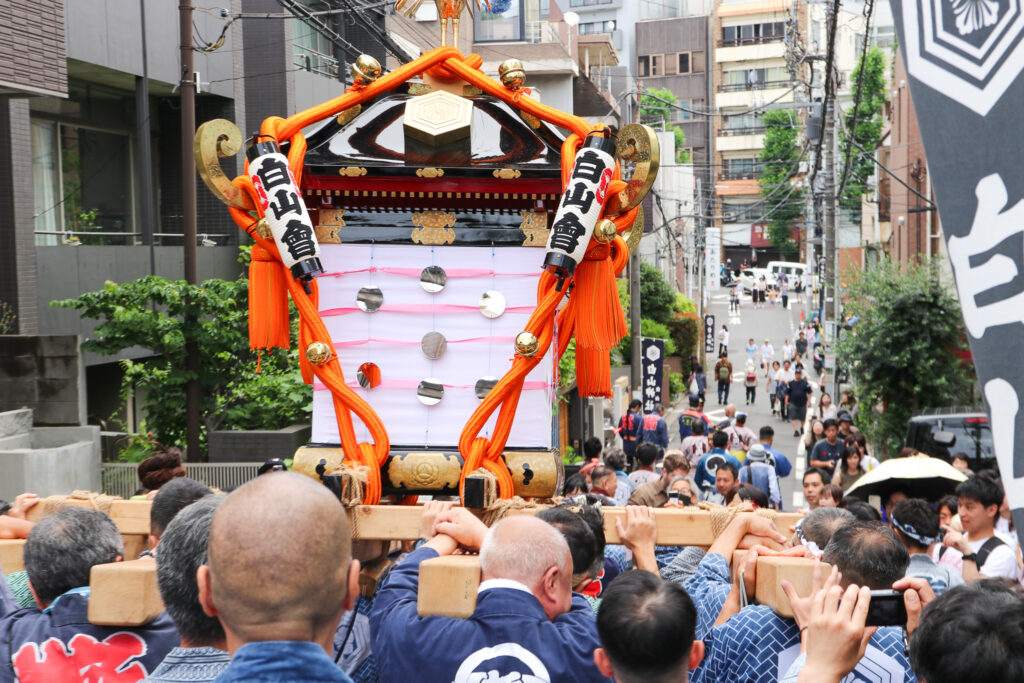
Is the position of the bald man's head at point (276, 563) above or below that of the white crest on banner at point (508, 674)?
above

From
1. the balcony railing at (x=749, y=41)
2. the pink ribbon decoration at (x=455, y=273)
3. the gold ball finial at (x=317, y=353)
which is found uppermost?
the balcony railing at (x=749, y=41)

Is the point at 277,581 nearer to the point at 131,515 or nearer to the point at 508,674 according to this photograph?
the point at 508,674

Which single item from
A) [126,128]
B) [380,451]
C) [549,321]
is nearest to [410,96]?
[549,321]

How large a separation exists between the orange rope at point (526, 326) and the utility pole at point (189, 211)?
273 inches

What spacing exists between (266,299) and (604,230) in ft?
5.21

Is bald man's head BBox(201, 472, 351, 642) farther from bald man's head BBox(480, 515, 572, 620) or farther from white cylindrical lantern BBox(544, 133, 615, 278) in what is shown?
white cylindrical lantern BBox(544, 133, 615, 278)

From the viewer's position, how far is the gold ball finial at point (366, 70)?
17.9 feet

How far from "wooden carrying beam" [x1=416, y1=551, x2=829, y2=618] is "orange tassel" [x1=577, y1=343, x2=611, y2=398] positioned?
2376 millimetres

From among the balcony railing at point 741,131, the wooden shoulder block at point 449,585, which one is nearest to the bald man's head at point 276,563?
the wooden shoulder block at point 449,585

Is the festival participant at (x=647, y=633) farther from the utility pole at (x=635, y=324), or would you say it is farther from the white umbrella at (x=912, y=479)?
the utility pole at (x=635, y=324)

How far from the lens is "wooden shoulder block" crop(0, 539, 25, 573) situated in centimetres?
389

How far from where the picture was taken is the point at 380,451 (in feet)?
16.0

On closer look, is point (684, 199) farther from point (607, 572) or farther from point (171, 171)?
point (607, 572)

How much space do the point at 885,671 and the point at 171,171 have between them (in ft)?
56.2
